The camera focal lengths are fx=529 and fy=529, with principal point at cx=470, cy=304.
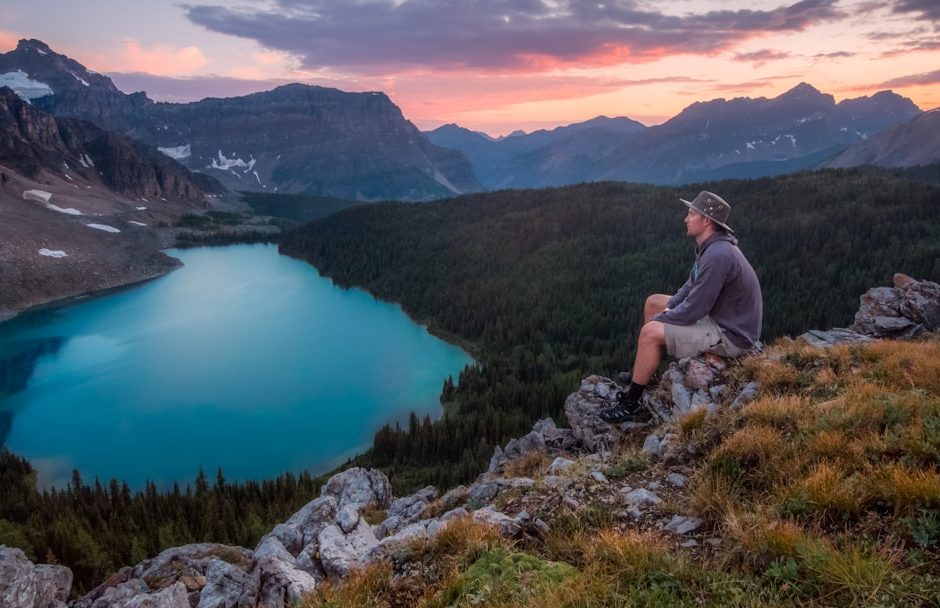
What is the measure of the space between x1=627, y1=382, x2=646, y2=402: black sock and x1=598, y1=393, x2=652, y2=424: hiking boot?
0.33 ft

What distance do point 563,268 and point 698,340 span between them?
113873 millimetres

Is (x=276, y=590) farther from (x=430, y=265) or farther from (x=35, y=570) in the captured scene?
(x=430, y=265)

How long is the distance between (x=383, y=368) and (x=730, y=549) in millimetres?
73186

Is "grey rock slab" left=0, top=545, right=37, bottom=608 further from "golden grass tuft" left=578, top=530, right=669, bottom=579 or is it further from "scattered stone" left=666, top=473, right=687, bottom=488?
"scattered stone" left=666, top=473, right=687, bottom=488

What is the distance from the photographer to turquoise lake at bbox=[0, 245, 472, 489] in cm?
5094

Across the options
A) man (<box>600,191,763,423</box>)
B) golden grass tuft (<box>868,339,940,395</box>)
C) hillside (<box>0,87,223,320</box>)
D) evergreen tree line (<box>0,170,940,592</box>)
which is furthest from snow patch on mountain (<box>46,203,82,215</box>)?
golden grass tuft (<box>868,339,940,395</box>)

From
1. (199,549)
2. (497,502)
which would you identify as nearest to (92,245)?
(199,549)

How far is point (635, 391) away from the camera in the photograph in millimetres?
11609

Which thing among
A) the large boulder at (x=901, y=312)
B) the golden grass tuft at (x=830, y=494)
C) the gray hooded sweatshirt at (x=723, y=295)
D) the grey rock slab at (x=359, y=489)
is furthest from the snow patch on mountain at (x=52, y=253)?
the golden grass tuft at (x=830, y=494)

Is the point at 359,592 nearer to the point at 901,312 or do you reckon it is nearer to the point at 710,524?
the point at 710,524

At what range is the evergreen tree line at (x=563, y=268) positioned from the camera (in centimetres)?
6184

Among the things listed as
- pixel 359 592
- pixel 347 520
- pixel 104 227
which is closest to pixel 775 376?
pixel 359 592

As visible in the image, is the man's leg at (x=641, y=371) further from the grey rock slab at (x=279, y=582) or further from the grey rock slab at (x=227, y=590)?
the grey rock slab at (x=227, y=590)

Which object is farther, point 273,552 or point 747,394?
point 273,552
